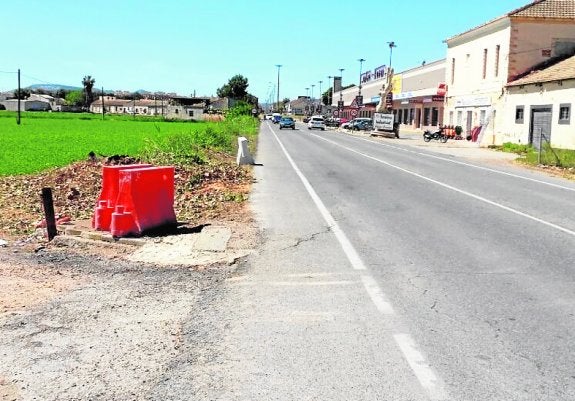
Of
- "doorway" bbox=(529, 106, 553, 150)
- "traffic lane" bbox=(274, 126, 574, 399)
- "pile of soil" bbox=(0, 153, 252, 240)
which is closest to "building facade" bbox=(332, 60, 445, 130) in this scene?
"doorway" bbox=(529, 106, 553, 150)

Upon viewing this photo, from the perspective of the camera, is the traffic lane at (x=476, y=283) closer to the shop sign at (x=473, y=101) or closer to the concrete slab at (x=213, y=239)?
the concrete slab at (x=213, y=239)

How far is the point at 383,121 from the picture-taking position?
189ft

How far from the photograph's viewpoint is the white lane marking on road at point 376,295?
19.8 feet

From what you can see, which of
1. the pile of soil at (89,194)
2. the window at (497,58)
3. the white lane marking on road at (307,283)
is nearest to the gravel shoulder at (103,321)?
the white lane marking on road at (307,283)

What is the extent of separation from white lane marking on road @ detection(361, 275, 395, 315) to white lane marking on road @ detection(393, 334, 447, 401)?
744 millimetres

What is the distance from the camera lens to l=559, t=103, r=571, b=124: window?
32.6 m

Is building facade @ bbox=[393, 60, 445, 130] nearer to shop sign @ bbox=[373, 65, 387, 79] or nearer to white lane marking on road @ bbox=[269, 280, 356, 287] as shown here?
shop sign @ bbox=[373, 65, 387, 79]

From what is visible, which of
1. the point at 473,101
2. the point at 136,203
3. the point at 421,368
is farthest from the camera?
the point at 473,101

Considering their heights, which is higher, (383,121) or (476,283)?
(383,121)

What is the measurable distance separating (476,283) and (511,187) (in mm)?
11243

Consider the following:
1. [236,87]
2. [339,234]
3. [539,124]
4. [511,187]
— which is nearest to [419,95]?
[539,124]

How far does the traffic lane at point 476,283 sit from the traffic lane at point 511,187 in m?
0.86

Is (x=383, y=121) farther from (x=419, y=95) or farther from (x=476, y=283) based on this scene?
(x=476, y=283)

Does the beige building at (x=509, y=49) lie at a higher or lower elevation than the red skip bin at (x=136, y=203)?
higher
